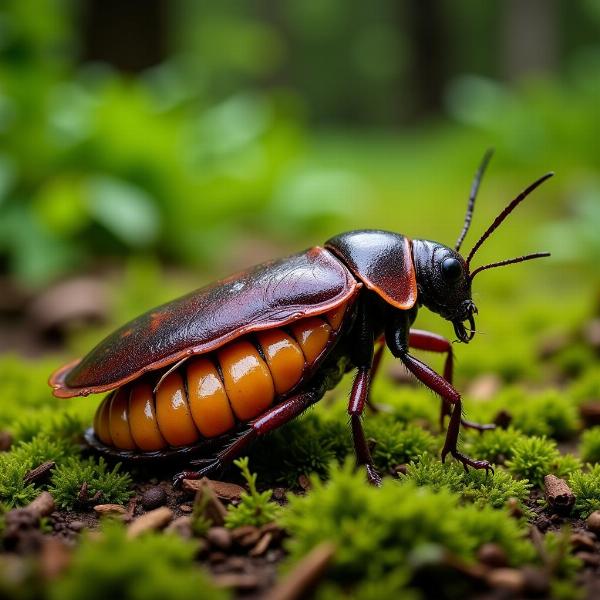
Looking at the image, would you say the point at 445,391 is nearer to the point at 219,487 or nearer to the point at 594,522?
the point at 594,522

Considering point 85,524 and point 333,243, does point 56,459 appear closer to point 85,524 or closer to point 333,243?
point 85,524

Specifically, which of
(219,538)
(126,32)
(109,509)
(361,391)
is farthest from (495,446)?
(126,32)

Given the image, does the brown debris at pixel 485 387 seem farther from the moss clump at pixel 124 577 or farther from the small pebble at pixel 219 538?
the moss clump at pixel 124 577

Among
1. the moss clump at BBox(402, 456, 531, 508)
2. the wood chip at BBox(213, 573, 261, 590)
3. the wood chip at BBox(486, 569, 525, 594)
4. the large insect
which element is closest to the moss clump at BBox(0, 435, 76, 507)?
the large insect

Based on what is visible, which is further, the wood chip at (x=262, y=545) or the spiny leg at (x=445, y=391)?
the spiny leg at (x=445, y=391)

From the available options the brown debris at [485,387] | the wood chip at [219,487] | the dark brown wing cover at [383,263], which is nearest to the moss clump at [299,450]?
the wood chip at [219,487]

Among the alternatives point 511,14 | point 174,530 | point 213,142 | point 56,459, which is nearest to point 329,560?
point 174,530
